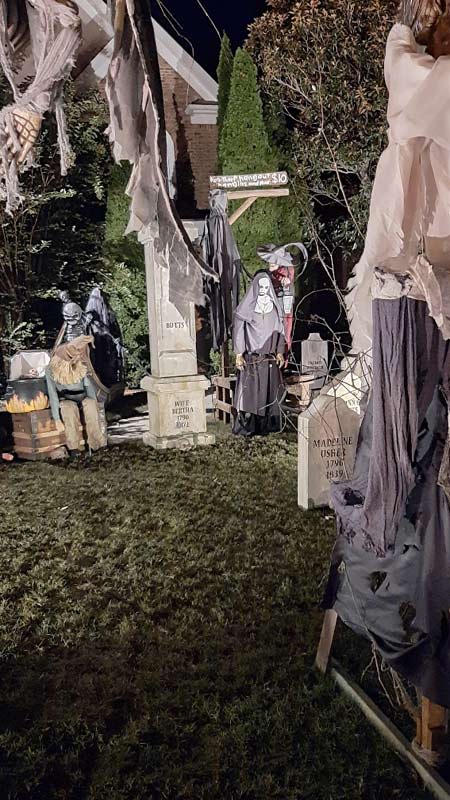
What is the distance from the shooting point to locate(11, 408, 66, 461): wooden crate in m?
7.89

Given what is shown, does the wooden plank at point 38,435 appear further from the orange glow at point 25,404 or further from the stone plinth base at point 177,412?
the stone plinth base at point 177,412

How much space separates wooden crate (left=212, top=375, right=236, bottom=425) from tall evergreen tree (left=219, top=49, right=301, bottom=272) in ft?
10.3

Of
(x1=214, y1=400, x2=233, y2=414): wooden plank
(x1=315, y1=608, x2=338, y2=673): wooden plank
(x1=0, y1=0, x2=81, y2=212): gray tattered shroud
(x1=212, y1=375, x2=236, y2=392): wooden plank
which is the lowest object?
(x1=315, y1=608, x2=338, y2=673): wooden plank

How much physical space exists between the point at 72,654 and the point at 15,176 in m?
2.88

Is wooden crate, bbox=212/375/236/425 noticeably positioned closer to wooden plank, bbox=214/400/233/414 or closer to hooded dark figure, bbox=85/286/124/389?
wooden plank, bbox=214/400/233/414

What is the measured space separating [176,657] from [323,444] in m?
2.72

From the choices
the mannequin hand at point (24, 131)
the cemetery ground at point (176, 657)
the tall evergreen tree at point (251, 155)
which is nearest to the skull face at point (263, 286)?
the cemetery ground at point (176, 657)

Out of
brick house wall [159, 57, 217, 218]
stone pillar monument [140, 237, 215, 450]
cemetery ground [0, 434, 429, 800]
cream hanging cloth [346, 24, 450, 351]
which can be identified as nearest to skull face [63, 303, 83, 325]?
stone pillar monument [140, 237, 215, 450]

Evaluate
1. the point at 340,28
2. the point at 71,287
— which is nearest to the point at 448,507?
the point at 340,28

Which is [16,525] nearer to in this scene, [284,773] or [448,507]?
[284,773]

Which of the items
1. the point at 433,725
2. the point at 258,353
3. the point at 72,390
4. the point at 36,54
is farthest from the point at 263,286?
the point at 433,725

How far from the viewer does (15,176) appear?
2297 mm

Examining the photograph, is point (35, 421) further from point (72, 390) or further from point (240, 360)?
point (240, 360)

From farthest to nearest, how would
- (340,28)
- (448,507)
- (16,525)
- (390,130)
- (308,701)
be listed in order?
(340,28)
(16,525)
(308,701)
(448,507)
(390,130)
